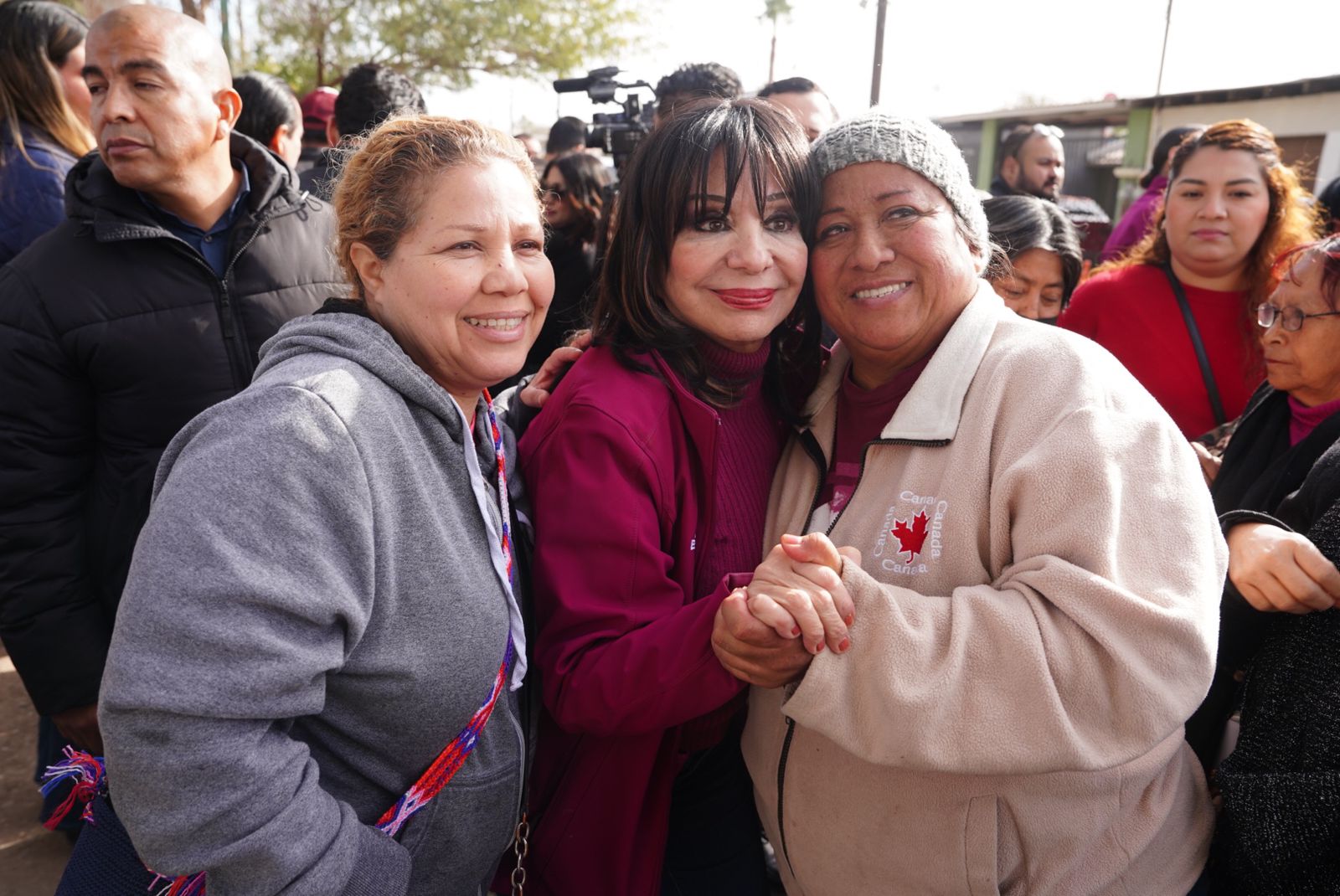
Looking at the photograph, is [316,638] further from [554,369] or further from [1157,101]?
[1157,101]

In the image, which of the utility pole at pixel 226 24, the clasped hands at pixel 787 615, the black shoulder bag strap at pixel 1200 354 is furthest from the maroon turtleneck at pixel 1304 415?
the utility pole at pixel 226 24

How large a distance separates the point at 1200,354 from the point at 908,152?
1.79 metres

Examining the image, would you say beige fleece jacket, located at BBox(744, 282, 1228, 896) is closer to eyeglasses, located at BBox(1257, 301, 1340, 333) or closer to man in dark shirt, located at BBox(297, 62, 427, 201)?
eyeglasses, located at BBox(1257, 301, 1340, 333)

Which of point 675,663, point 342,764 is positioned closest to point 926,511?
point 675,663

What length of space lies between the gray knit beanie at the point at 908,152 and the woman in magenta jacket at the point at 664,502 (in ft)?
0.25

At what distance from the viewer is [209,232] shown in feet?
7.73

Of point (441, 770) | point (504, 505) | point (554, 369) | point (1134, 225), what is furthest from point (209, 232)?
point (1134, 225)

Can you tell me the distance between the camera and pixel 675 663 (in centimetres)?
143

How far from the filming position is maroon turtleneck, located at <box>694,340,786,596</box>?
68.7 inches

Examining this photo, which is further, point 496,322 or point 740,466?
point 740,466

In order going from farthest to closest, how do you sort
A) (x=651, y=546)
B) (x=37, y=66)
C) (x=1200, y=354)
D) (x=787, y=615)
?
(x=37, y=66)
(x=1200, y=354)
(x=651, y=546)
(x=787, y=615)

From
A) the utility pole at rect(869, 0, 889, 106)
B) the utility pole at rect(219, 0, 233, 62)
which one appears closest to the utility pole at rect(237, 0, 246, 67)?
the utility pole at rect(219, 0, 233, 62)

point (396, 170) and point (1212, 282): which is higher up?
point (396, 170)

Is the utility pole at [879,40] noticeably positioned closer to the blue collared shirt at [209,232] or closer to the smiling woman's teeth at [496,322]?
the blue collared shirt at [209,232]
